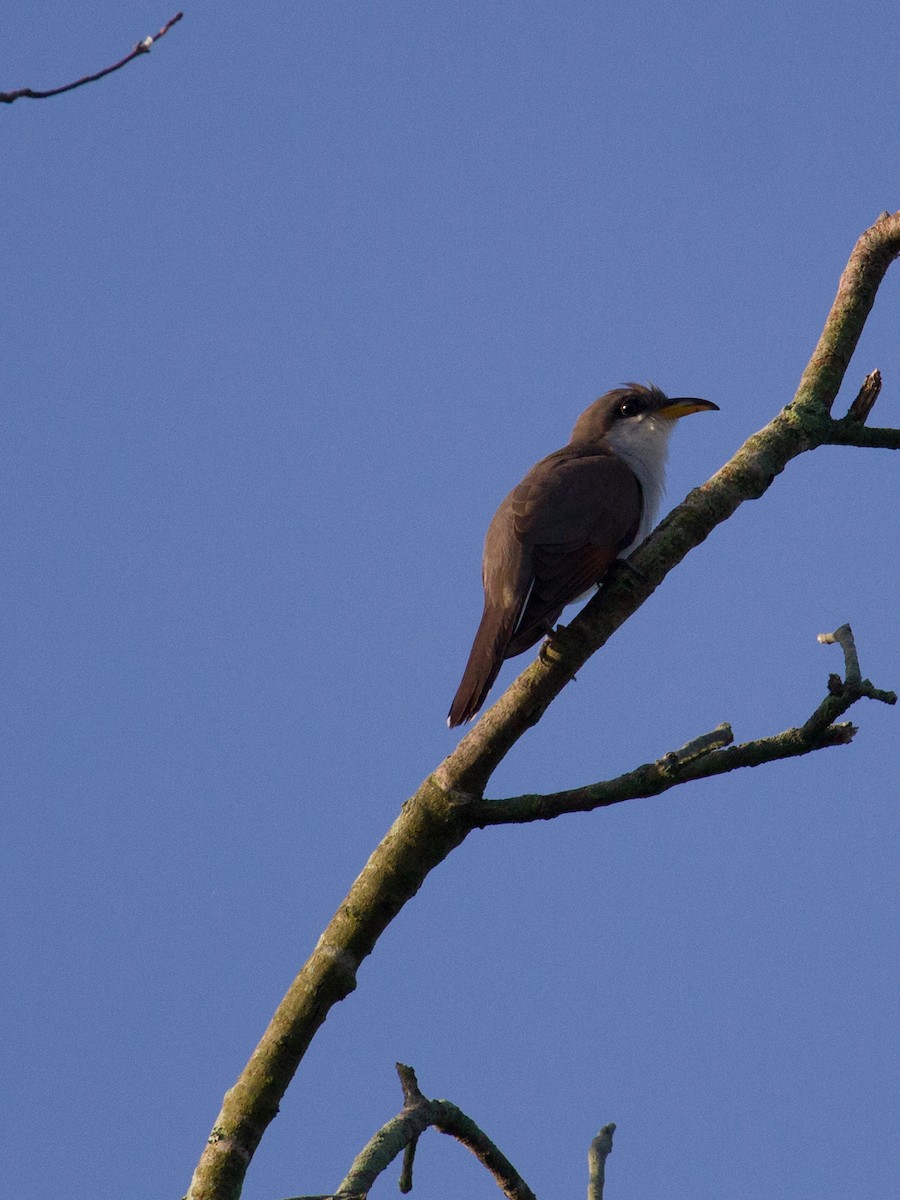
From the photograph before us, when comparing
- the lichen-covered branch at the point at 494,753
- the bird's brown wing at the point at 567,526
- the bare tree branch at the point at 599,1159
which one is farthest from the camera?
the bird's brown wing at the point at 567,526

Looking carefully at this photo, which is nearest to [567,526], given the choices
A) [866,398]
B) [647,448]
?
[866,398]

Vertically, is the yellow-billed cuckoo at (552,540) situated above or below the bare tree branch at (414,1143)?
above

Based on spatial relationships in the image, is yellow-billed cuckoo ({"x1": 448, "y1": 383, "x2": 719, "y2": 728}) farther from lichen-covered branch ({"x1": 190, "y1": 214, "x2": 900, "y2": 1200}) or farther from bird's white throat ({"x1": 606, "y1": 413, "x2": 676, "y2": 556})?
lichen-covered branch ({"x1": 190, "y1": 214, "x2": 900, "y2": 1200})

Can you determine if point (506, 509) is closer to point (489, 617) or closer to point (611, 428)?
point (489, 617)

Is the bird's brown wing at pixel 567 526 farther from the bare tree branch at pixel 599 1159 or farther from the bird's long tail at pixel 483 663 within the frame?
the bare tree branch at pixel 599 1159

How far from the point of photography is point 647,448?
7.14m

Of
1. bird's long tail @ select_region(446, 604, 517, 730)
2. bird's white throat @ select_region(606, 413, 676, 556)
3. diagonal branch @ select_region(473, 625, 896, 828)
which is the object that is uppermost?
bird's white throat @ select_region(606, 413, 676, 556)

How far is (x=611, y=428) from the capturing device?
7.34 meters

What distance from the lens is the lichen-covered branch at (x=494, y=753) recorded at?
134 inches

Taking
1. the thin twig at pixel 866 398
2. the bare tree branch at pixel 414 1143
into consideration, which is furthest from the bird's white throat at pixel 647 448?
the bare tree branch at pixel 414 1143

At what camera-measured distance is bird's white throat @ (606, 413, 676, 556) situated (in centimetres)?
649

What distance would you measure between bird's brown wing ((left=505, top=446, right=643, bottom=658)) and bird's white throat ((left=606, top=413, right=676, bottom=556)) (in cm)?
21

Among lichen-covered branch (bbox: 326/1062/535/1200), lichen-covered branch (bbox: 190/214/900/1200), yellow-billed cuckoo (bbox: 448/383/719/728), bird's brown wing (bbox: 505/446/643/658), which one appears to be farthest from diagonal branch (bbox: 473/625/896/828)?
bird's brown wing (bbox: 505/446/643/658)

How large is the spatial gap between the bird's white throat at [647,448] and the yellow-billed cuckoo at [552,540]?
16mm
